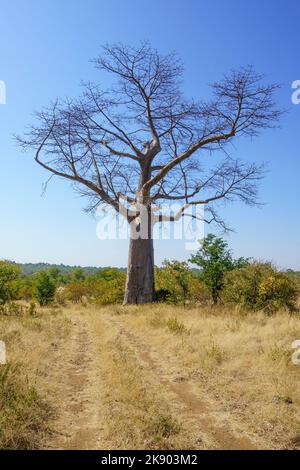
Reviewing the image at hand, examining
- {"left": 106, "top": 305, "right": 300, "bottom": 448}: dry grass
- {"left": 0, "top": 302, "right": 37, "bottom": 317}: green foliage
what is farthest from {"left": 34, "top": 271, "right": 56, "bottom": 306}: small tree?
{"left": 106, "top": 305, "right": 300, "bottom": 448}: dry grass

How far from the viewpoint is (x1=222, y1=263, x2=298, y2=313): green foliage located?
40.7 ft

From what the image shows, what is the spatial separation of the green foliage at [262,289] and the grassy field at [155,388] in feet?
8.24

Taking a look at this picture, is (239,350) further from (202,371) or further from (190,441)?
(190,441)

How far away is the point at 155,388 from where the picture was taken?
5695 millimetres

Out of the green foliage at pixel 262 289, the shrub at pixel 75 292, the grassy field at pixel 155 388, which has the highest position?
the green foliage at pixel 262 289

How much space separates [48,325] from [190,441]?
24.9 feet

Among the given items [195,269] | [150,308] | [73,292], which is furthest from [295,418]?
[73,292]

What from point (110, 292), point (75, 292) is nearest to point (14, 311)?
point (110, 292)

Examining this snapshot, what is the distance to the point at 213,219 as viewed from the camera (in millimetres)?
17109

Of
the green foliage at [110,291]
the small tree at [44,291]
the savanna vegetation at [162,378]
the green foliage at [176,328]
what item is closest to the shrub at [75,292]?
the green foliage at [110,291]

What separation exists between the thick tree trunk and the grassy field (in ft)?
21.4

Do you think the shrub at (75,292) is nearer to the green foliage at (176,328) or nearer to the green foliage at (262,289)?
the green foliage at (262,289)

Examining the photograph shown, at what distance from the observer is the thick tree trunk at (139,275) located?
1662cm

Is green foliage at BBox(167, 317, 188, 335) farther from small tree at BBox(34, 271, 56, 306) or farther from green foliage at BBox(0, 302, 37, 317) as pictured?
small tree at BBox(34, 271, 56, 306)
